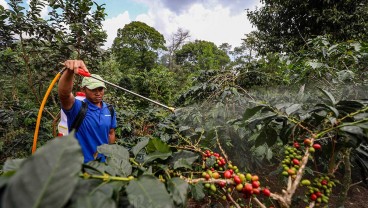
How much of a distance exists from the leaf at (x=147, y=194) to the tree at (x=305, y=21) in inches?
240

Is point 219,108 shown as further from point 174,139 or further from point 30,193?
point 30,193

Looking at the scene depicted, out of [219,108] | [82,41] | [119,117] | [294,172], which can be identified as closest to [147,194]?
[294,172]

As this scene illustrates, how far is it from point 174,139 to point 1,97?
3522 millimetres

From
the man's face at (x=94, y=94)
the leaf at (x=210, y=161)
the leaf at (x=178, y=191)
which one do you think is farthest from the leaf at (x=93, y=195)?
the man's face at (x=94, y=94)

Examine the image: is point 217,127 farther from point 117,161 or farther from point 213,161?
point 117,161

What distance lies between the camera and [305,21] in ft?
23.9

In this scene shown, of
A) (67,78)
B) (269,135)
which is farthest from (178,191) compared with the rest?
(67,78)

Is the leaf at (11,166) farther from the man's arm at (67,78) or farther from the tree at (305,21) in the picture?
the tree at (305,21)

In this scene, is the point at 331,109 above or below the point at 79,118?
above

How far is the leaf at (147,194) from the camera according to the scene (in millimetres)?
410

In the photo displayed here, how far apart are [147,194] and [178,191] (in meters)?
0.07

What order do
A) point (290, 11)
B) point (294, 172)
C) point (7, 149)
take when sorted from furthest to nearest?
point (290, 11) → point (7, 149) → point (294, 172)

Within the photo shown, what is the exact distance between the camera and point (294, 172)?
0.63 meters

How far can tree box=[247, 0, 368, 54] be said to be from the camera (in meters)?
6.52
